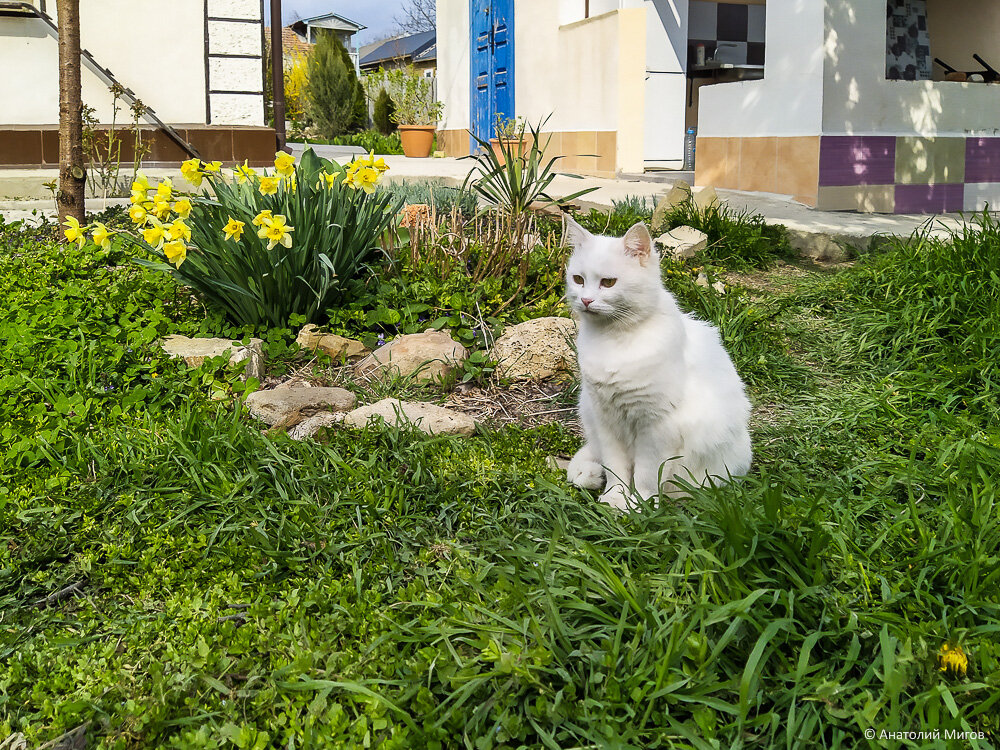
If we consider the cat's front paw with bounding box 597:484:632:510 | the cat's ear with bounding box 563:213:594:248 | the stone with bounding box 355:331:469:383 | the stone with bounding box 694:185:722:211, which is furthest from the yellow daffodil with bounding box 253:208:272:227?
the stone with bounding box 694:185:722:211

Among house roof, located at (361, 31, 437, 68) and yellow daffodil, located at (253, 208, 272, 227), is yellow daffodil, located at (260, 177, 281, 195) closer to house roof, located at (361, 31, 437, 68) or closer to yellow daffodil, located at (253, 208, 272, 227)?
yellow daffodil, located at (253, 208, 272, 227)

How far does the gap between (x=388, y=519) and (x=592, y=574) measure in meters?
0.71

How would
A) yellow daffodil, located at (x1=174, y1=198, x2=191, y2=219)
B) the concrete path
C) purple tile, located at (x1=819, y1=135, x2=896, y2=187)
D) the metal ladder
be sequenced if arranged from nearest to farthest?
yellow daffodil, located at (x1=174, y1=198, x2=191, y2=219) < the concrete path < purple tile, located at (x1=819, y1=135, x2=896, y2=187) < the metal ladder

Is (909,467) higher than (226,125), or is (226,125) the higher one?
(226,125)

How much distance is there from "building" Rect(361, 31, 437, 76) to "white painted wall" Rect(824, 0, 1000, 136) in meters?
26.2

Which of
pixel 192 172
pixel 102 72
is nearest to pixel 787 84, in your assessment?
pixel 192 172

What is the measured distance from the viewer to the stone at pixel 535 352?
3684mm

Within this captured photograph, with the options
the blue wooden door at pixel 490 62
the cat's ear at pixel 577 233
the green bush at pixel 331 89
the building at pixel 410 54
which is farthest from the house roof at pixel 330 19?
the cat's ear at pixel 577 233

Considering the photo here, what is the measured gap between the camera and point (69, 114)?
5.15 m

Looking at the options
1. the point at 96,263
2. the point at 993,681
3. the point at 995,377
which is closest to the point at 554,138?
the point at 96,263

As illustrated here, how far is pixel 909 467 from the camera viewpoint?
2488 millimetres

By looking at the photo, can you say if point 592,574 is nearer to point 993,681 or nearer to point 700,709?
point 700,709

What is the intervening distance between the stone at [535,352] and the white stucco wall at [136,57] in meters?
6.44

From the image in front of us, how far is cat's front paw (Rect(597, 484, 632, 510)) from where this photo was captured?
242 cm
